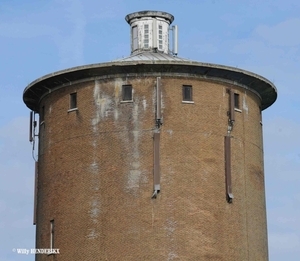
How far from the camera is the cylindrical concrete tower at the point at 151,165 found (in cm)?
4272

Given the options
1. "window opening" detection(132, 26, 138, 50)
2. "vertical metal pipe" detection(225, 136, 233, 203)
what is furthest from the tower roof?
"vertical metal pipe" detection(225, 136, 233, 203)

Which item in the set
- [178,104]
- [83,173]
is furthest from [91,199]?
[178,104]

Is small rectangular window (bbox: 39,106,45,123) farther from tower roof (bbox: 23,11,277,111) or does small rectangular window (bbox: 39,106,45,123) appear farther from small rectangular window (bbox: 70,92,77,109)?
small rectangular window (bbox: 70,92,77,109)

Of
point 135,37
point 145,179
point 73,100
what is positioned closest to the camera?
point 145,179

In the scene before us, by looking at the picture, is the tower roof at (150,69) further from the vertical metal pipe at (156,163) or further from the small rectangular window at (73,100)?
the vertical metal pipe at (156,163)

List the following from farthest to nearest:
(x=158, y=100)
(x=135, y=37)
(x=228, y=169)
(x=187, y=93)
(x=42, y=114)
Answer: (x=135, y=37)
(x=42, y=114)
(x=187, y=93)
(x=228, y=169)
(x=158, y=100)

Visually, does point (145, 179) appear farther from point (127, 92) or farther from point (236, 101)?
point (236, 101)

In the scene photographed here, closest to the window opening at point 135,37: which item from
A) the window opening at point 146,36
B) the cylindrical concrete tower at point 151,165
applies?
the window opening at point 146,36

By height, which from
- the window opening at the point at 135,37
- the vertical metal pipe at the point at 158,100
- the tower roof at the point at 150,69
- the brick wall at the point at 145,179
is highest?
the window opening at the point at 135,37

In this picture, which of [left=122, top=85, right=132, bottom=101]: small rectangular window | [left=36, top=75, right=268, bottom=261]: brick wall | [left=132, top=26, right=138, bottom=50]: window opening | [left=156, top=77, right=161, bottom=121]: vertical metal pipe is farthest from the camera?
[left=132, top=26, right=138, bottom=50]: window opening

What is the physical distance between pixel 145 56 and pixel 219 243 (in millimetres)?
8662

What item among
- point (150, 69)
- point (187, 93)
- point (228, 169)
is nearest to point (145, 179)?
point (228, 169)

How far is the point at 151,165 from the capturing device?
43.1 meters

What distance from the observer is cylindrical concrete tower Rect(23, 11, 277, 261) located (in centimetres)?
4272
